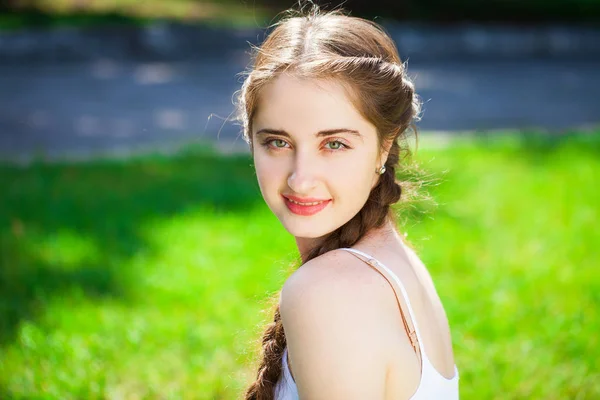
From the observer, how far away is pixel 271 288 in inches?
156

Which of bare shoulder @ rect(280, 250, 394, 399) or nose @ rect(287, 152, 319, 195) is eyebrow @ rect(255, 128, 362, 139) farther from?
bare shoulder @ rect(280, 250, 394, 399)

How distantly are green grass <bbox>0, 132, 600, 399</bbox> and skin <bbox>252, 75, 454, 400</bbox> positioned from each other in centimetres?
50

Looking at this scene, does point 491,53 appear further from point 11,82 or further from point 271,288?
point 271,288

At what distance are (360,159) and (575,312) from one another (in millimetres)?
2196

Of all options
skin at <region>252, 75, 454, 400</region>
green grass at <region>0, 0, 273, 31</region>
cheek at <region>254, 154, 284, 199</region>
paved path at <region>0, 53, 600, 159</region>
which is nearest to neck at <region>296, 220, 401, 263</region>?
skin at <region>252, 75, 454, 400</region>

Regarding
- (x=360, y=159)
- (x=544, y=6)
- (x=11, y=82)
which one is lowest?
(x=11, y=82)

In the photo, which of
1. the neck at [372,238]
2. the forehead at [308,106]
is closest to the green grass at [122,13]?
the neck at [372,238]

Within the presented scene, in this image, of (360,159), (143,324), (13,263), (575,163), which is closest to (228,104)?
(575,163)

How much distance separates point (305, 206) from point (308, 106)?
0.76 feet

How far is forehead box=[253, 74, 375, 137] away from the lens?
1795mm

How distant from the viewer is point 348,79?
1.80 m

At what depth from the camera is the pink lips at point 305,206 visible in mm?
1852

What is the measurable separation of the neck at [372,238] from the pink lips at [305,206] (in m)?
0.15

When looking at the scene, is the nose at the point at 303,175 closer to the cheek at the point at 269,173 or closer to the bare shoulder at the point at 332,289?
the cheek at the point at 269,173
